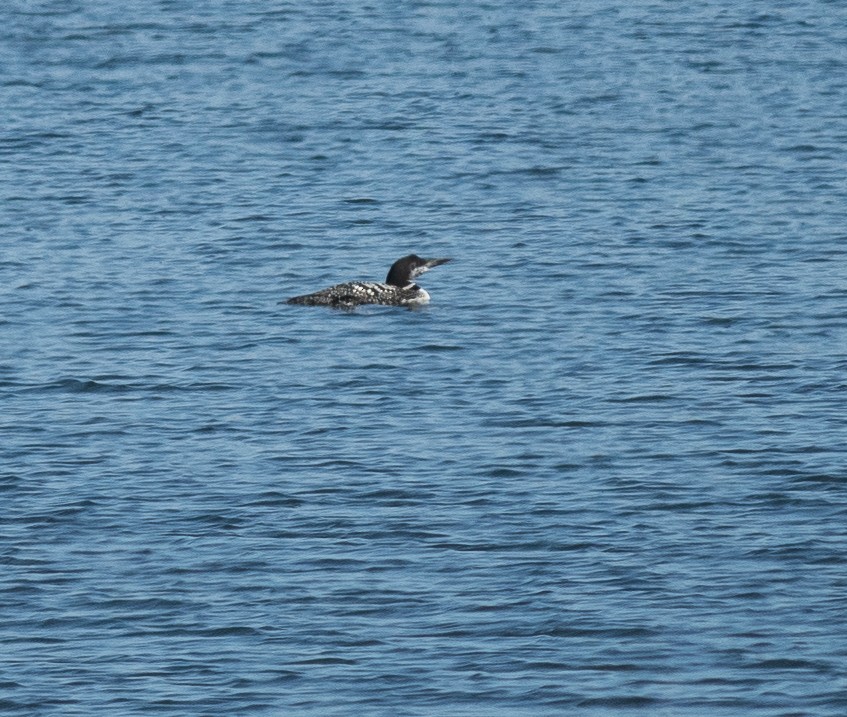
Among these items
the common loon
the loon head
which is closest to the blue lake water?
the common loon

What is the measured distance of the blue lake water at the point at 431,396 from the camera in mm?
11461

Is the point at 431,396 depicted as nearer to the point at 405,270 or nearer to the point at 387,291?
the point at 387,291

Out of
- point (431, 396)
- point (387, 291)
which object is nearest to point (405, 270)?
point (387, 291)

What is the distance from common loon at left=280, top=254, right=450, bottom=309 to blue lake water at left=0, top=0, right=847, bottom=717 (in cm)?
20

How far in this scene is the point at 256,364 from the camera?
719 inches

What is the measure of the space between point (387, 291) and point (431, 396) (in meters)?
4.02

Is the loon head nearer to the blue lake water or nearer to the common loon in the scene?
the common loon

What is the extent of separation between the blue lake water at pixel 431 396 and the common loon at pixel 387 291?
20 cm

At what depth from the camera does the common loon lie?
20516 millimetres

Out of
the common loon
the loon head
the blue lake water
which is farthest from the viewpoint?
the loon head

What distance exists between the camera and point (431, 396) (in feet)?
55.8

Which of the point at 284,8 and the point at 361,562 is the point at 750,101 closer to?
the point at 284,8

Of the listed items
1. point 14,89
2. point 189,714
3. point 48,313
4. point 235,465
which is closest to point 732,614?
point 189,714

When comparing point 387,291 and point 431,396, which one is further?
point 387,291
